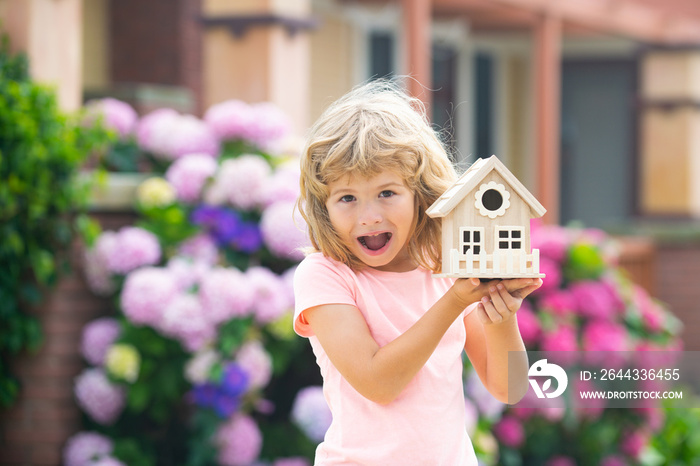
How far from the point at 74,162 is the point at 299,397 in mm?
1479

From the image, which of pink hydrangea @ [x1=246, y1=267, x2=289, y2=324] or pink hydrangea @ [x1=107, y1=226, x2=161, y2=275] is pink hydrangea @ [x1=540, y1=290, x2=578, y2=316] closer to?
pink hydrangea @ [x1=246, y1=267, x2=289, y2=324]

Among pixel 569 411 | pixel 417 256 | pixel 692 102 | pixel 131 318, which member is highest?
pixel 692 102

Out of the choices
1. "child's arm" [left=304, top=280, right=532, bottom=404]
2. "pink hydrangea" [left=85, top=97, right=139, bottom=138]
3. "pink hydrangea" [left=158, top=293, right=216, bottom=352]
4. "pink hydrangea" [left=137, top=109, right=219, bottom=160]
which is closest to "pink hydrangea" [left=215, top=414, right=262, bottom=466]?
"pink hydrangea" [left=158, top=293, right=216, bottom=352]

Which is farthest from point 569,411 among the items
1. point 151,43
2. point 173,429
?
point 151,43

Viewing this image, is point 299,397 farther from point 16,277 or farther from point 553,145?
point 553,145

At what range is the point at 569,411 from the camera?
18.6 ft

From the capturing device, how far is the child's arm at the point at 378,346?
1928mm

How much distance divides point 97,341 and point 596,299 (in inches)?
115

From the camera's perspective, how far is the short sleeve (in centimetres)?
206

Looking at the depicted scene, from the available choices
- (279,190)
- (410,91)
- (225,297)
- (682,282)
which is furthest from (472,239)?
(682,282)

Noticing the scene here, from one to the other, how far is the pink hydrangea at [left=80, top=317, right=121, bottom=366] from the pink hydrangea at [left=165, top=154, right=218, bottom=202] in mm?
731

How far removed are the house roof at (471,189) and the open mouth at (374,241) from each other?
11 centimetres

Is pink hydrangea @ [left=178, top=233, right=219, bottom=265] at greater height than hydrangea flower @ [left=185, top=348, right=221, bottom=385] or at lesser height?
greater

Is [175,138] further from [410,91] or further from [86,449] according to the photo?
[410,91]
